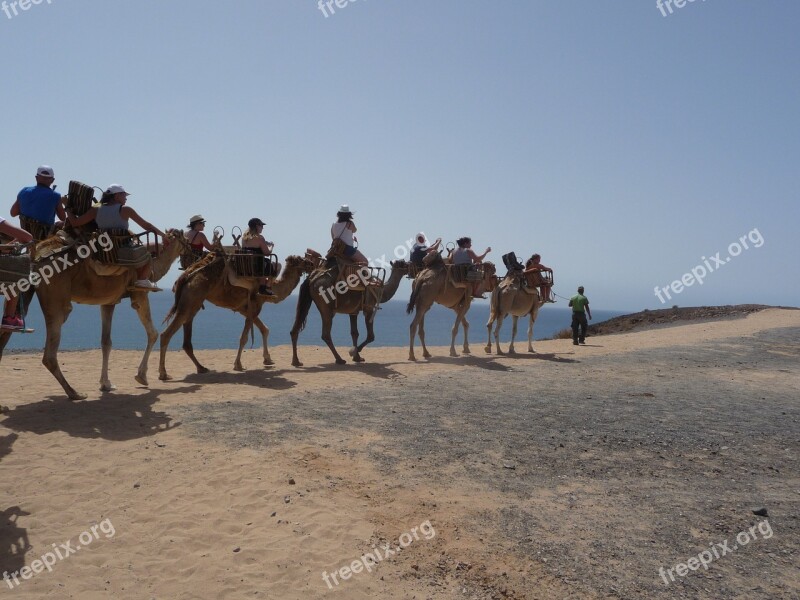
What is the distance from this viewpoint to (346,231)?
14.3m

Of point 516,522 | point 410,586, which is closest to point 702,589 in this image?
point 516,522

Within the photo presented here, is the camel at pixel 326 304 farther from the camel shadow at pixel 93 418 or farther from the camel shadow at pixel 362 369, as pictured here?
the camel shadow at pixel 93 418

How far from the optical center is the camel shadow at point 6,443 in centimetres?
714

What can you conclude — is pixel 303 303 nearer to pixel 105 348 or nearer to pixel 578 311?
pixel 105 348

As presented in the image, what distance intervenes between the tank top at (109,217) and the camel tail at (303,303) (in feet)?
17.2

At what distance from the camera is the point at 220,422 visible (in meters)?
8.57

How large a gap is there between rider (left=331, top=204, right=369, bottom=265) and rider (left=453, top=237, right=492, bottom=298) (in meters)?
3.18

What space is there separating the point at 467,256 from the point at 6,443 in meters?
11.6

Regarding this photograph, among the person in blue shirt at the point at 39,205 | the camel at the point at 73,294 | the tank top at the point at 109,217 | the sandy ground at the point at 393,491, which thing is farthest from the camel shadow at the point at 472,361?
the person in blue shirt at the point at 39,205

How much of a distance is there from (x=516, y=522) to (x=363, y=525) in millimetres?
1474

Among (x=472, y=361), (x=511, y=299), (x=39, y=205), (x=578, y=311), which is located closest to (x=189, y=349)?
(x=39, y=205)

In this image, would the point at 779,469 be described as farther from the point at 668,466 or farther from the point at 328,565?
the point at 328,565

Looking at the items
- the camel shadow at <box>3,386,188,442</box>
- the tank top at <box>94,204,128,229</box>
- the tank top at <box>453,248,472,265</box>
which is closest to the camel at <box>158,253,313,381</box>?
the camel shadow at <box>3,386,188,442</box>

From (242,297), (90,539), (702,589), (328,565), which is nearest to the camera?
(702,589)
